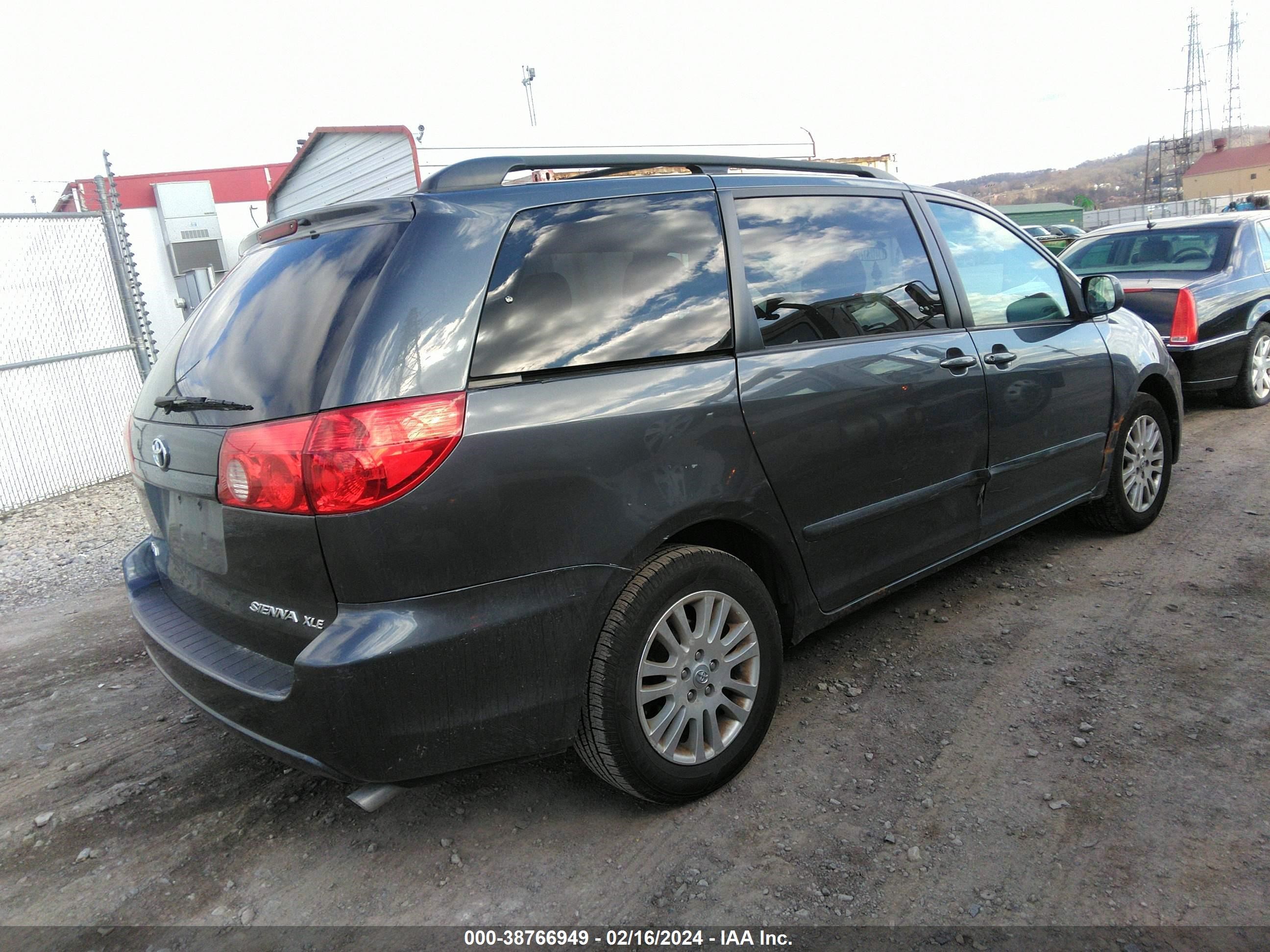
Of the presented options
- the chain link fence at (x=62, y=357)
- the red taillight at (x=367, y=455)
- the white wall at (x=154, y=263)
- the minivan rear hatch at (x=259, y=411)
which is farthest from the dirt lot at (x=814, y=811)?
the white wall at (x=154, y=263)

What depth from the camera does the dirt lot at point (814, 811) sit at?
227 cm

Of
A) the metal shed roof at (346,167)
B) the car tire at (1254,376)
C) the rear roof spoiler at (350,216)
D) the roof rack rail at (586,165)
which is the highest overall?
the metal shed roof at (346,167)

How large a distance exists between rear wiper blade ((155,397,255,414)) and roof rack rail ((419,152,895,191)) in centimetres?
75

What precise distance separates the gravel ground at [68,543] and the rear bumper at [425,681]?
3.61 m

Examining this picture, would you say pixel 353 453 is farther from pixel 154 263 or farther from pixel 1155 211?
pixel 1155 211

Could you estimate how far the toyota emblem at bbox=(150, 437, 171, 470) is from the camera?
2465 mm

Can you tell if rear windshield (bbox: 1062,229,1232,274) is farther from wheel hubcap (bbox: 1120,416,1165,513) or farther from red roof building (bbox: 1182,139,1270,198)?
red roof building (bbox: 1182,139,1270,198)

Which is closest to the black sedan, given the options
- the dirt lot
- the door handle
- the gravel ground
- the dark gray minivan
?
the dirt lot

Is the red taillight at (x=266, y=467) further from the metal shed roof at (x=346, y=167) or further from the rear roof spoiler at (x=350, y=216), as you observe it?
Result: the metal shed roof at (x=346, y=167)

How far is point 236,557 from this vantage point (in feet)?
7.45

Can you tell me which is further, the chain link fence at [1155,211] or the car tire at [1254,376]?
the chain link fence at [1155,211]

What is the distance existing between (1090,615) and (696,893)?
2.38 meters

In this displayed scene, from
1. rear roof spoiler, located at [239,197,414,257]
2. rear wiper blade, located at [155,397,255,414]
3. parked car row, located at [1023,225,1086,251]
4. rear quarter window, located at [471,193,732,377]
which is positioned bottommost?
parked car row, located at [1023,225,1086,251]

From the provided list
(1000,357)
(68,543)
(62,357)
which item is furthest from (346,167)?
(1000,357)
